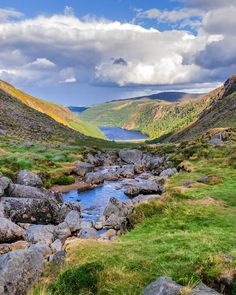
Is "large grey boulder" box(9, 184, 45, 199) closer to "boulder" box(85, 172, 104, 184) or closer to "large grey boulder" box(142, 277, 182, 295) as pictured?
"boulder" box(85, 172, 104, 184)

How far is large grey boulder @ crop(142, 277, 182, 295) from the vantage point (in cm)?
1187

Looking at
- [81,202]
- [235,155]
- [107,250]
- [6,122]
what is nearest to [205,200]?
[107,250]

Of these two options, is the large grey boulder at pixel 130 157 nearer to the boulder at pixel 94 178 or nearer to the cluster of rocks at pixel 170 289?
the boulder at pixel 94 178

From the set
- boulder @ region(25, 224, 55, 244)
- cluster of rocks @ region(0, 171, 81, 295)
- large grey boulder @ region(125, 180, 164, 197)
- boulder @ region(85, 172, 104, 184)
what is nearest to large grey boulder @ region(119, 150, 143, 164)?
boulder @ region(85, 172, 104, 184)

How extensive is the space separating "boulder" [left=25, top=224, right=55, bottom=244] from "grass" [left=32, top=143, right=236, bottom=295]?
7.62 m

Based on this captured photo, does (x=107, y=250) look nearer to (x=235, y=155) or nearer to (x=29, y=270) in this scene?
(x=29, y=270)

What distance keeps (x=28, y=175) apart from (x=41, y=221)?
841 inches

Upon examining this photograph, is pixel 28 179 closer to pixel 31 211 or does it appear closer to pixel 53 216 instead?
pixel 53 216

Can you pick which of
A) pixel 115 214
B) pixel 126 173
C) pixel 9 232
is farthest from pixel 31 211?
pixel 126 173

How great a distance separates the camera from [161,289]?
12.0 metres

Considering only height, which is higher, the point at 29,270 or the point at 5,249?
the point at 29,270

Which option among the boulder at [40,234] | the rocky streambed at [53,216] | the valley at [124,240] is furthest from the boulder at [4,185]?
the boulder at [40,234]

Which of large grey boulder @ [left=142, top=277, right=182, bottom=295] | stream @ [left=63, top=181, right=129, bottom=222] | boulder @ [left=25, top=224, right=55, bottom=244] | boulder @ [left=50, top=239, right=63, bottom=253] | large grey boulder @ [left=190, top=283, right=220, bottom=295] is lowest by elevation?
stream @ [left=63, top=181, right=129, bottom=222]

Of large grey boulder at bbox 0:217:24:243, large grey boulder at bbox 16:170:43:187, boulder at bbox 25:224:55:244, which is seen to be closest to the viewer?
boulder at bbox 25:224:55:244
